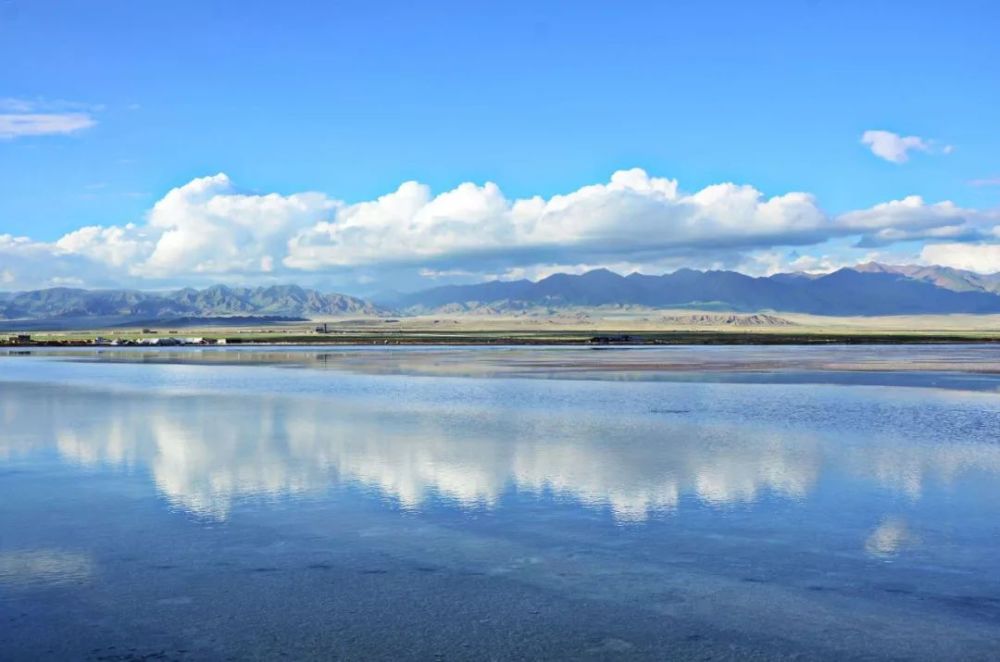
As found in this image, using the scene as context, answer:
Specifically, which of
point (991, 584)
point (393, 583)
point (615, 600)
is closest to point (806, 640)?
point (615, 600)

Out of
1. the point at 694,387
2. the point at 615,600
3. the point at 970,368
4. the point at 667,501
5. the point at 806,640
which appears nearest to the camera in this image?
the point at 806,640

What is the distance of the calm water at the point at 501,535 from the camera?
919cm

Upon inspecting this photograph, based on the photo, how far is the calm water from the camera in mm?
9188

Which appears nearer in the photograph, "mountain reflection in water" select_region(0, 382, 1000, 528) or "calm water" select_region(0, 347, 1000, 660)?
"calm water" select_region(0, 347, 1000, 660)

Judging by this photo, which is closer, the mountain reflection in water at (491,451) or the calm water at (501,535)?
the calm water at (501,535)

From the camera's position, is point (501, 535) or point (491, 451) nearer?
point (501, 535)

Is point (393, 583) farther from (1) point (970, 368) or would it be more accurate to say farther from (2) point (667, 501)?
(1) point (970, 368)

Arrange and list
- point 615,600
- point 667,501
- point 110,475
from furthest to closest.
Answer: point 110,475 < point 667,501 < point 615,600

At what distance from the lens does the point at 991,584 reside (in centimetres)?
1064

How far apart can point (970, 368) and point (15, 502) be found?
53545 millimetres

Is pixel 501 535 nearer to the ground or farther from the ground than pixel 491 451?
nearer to the ground

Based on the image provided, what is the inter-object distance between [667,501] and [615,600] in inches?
201

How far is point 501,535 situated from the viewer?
13.0 metres

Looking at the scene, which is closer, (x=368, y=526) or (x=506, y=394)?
(x=368, y=526)
